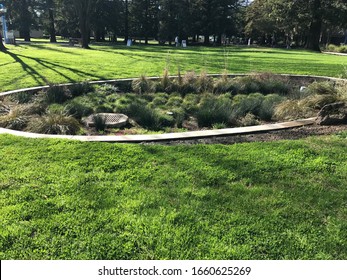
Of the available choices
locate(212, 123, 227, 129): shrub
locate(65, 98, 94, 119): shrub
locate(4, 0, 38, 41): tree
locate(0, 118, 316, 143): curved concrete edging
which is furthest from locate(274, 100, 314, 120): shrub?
locate(4, 0, 38, 41): tree

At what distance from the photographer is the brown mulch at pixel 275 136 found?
4.27 metres

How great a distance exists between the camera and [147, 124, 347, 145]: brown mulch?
4273 millimetres

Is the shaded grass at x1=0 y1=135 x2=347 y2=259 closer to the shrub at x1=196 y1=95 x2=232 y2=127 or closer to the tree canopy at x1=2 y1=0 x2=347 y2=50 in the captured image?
the shrub at x1=196 y1=95 x2=232 y2=127

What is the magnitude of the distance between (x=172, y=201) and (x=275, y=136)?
2352 mm

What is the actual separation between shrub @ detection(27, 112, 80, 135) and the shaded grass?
861 millimetres

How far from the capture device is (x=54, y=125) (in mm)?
4875

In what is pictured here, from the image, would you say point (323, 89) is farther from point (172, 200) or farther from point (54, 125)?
point (54, 125)

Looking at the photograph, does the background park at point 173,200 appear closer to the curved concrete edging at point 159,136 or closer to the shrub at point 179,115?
the curved concrete edging at point 159,136

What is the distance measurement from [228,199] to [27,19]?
42.2 m

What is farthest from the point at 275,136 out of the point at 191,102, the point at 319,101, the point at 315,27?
the point at 315,27

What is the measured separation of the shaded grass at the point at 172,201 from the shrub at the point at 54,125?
2.82 feet

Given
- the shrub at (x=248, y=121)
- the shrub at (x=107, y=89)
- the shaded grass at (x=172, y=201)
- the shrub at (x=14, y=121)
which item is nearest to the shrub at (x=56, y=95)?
the shrub at (x=107, y=89)

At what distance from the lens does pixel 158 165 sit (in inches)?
136
